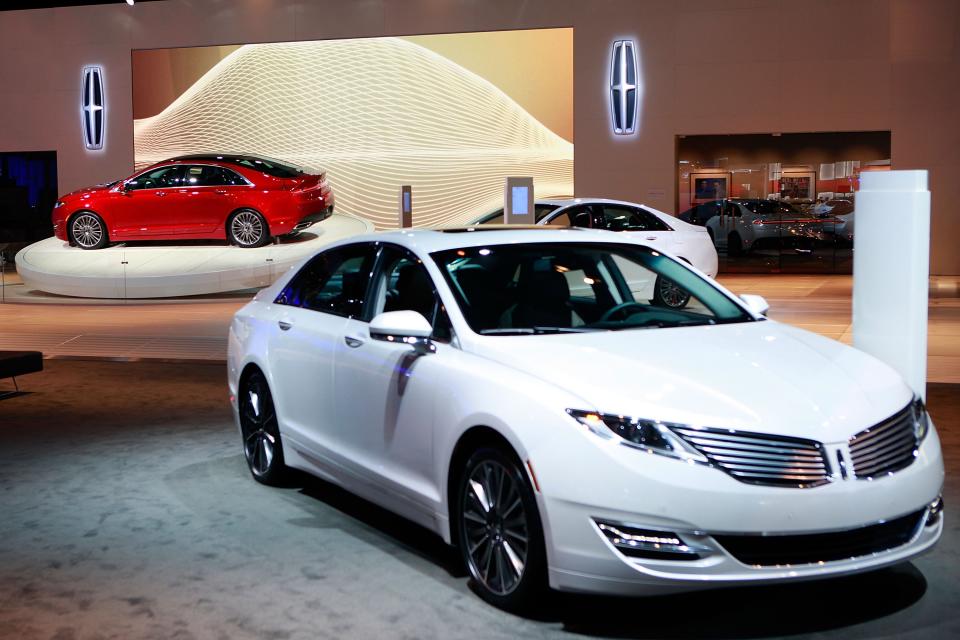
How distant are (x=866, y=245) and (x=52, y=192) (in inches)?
1028

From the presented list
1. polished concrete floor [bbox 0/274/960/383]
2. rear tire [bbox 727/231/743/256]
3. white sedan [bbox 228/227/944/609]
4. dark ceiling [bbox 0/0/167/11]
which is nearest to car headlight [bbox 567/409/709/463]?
white sedan [bbox 228/227/944/609]

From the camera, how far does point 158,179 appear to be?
22.3 metres

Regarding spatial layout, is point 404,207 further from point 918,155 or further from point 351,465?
point 351,465

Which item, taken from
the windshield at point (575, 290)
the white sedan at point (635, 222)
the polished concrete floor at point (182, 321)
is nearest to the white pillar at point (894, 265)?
the windshield at point (575, 290)

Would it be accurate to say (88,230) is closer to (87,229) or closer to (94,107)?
(87,229)

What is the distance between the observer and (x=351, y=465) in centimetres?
607

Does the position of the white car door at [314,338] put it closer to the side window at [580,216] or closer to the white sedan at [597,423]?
the white sedan at [597,423]

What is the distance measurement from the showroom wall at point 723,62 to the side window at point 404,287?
20.0 meters

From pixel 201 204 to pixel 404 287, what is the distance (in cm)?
1673

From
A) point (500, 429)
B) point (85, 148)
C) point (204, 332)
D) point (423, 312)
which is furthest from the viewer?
point (85, 148)

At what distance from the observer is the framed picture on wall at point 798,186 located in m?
25.1

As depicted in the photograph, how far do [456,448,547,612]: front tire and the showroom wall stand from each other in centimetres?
2111

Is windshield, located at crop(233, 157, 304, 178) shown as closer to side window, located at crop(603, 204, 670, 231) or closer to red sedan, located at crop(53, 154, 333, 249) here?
red sedan, located at crop(53, 154, 333, 249)

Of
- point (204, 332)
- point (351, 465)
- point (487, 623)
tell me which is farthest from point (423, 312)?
point (204, 332)
